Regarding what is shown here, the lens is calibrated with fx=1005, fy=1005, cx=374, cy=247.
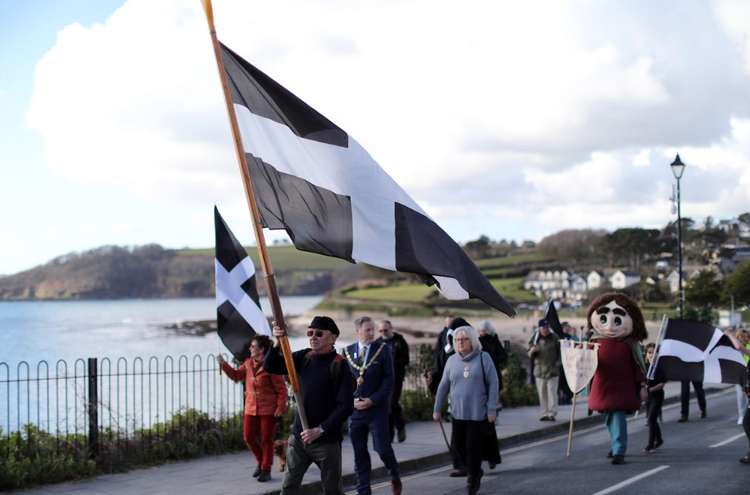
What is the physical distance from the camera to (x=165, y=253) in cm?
14625

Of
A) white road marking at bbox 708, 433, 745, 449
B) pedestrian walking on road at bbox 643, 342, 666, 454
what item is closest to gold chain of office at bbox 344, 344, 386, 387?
pedestrian walking on road at bbox 643, 342, 666, 454

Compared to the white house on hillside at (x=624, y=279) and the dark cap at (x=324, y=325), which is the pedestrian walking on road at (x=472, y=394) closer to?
the dark cap at (x=324, y=325)

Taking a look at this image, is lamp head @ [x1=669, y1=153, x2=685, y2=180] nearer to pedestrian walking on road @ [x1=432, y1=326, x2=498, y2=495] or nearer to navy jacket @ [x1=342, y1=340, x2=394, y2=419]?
pedestrian walking on road @ [x1=432, y1=326, x2=498, y2=495]

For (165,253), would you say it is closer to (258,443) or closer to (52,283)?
(52,283)

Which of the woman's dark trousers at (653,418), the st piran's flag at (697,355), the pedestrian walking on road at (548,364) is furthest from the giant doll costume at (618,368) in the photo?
the pedestrian walking on road at (548,364)

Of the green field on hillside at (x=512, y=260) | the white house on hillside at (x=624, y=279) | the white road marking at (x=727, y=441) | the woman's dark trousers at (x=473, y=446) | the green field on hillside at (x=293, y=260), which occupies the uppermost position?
the green field on hillside at (x=293, y=260)

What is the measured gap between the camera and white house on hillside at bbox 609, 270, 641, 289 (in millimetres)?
129025

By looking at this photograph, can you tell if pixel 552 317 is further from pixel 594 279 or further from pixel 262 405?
pixel 594 279

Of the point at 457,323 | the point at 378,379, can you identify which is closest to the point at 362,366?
the point at 378,379

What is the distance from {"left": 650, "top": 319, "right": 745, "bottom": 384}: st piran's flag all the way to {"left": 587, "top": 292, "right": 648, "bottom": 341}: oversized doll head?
0.85 m

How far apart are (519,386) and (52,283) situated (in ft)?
465

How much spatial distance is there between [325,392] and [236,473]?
175 inches

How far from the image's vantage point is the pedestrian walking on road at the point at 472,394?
1023 centimetres

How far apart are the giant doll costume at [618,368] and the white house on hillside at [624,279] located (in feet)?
388
